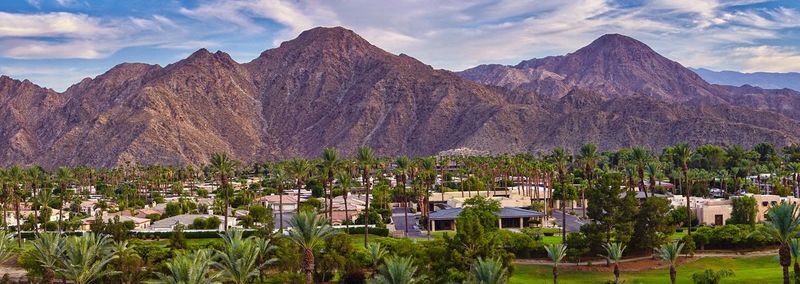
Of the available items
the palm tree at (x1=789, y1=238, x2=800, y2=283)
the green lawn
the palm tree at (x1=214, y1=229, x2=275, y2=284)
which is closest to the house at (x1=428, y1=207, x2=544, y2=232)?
the green lawn

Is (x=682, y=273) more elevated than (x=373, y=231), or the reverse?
(x=373, y=231)

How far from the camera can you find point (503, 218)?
294 ft

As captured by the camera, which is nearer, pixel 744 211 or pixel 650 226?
pixel 650 226

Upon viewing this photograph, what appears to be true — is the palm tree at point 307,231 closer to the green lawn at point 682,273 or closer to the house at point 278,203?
the green lawn at point 682,273

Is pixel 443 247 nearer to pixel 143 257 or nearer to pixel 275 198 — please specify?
pixel 143 257

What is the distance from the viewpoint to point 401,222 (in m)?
96.3

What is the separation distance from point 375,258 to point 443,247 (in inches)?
171

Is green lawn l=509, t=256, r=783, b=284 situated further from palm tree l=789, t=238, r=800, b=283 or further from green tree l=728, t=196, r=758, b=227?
green tree l=728, t=196, r=758, b=227

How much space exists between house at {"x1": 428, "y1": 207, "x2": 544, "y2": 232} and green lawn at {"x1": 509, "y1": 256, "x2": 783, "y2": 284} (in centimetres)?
2551

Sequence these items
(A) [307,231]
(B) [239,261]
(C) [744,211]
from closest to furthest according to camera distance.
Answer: (B) [239,261]
(A) [307,231]
(C) [744,211]

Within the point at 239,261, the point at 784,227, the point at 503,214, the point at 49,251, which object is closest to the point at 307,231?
the point at 239,261

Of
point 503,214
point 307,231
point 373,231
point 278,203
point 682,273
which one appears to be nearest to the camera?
point 307,231

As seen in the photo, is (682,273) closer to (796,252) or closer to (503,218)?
(796,252)

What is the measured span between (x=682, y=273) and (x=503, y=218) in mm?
31562
